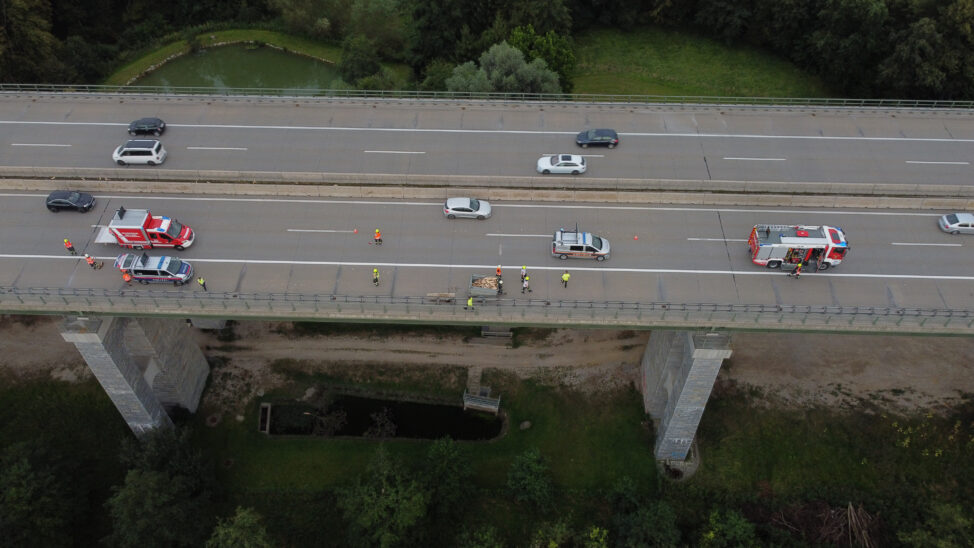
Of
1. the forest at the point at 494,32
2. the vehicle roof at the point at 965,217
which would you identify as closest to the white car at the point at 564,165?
the forest at the point at 494,32

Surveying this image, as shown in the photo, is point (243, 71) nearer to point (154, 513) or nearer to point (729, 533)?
point (154, 513)

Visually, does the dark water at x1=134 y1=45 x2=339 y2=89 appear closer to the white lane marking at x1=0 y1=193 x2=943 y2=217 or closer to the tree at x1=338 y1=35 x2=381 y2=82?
the tree at x1=338 y1=35 x2=381 y2=82

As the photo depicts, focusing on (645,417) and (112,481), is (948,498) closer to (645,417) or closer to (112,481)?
(645,417)

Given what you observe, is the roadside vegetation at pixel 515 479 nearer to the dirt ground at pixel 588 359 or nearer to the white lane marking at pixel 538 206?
the dirt ground at pixel 588 359

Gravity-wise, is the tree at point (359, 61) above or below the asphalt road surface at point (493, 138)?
above

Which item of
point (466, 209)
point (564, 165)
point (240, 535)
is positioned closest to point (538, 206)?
point (564, 165)

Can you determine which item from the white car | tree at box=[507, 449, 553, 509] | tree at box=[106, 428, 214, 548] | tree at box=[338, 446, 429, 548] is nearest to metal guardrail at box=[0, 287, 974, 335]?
tree at box=[106, 428, 214, 548]
